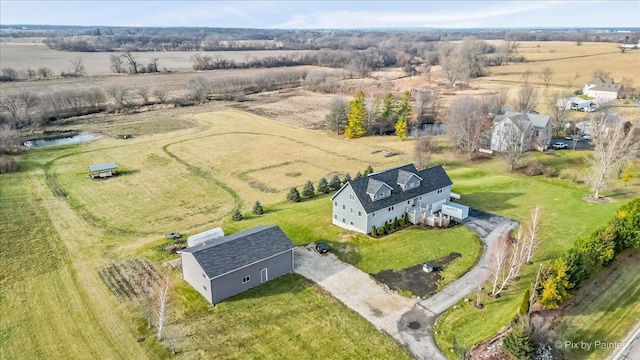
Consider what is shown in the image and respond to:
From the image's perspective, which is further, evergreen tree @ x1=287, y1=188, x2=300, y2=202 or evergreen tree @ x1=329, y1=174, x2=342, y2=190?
evergreen tree @ x1=329, y1=174, x2=342, y2=190

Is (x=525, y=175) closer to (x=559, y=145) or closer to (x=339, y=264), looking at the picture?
(x=559, y=145)

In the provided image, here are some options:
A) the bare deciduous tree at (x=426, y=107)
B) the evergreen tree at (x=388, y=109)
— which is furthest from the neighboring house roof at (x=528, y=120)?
the bare deciduous tree at (x=426, y=107)

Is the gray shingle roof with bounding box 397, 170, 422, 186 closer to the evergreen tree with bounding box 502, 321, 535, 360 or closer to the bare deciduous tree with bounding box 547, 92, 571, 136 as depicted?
the evergreen tree with bounding box 502, 321, 535, 360

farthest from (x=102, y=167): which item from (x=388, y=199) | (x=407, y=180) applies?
(x=407, y=180)

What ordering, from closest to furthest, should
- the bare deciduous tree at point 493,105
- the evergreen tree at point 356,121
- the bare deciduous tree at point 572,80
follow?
the bare deciduous tree at point 493,105 < the evergreen tree at point 356,121 < the bare deciduous tree at point 572,80

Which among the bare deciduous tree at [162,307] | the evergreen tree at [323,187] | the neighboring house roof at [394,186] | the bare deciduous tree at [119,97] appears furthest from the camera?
the bare deciduous tree at [119,97]

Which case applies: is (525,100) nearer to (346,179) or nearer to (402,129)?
(402,129)

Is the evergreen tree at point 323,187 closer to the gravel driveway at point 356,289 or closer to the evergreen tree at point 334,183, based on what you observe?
the evergreen tree at point 334,183

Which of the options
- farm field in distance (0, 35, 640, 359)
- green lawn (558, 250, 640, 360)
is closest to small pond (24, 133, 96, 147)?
farm field in distance (0, 35, 640, 359)
